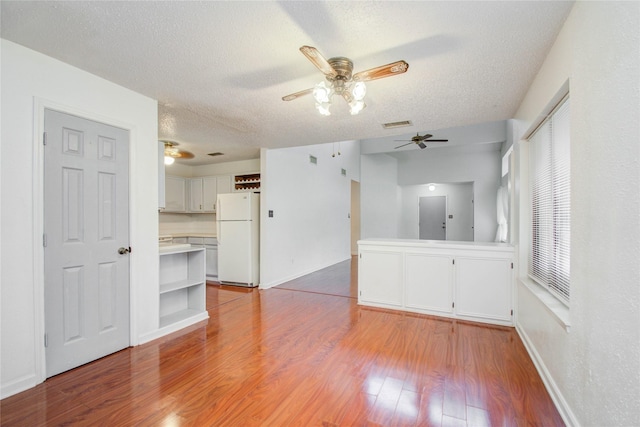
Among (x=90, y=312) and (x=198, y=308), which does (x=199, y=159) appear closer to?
(x=198, y=308)

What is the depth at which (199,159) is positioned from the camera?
19.6 ft

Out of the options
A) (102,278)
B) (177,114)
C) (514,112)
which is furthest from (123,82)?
(514,112)

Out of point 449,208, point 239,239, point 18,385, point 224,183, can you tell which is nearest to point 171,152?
point 224,183

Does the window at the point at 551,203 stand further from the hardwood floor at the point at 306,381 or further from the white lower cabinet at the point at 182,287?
the white lower cabinet at the point at 182,287

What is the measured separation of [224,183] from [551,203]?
5.50 meters

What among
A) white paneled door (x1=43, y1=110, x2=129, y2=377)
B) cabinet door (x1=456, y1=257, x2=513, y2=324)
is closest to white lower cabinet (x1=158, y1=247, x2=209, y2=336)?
white paneled door (x1=43, y1=110, x2=129, y2=377)

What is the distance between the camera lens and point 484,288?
3.27 m

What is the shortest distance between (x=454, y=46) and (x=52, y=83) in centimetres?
302

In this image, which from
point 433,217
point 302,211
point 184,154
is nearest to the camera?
point 184,154

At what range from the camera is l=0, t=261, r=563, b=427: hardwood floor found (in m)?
1.76

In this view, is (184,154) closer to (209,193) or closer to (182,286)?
(209,193)

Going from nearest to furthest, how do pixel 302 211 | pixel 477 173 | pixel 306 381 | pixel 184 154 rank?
pixel 306 381 < pixel 184 154 < pixel 302 211 < pixel 477 173

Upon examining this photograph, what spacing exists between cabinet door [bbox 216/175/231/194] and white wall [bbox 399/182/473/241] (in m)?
6.17

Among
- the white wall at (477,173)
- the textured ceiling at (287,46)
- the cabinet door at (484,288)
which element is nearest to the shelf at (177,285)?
the textured ceiling at (287,46)
